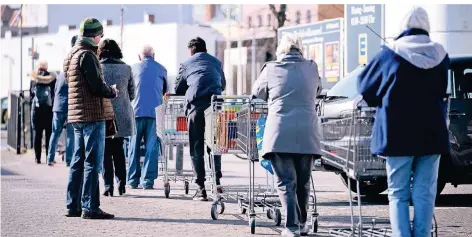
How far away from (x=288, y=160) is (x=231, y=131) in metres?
1.93

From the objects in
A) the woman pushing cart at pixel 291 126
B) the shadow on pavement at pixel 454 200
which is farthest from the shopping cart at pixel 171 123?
the woman pushing cart at pixel 291 126

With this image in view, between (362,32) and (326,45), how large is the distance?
4.73 meters

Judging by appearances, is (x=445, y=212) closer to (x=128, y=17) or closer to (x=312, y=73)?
(x=312, y=73)

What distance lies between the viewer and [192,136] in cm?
1316

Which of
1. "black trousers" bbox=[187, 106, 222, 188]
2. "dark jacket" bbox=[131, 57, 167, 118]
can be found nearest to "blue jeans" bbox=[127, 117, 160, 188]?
"dark jacket" bbox=[131, 57, 167, 118]

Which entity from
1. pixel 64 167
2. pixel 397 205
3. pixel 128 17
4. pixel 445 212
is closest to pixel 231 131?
pixel 445 212

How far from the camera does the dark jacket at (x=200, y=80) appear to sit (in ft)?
43.1

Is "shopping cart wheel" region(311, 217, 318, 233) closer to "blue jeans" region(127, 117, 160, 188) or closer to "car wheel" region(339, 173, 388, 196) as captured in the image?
"car wheel" region(339, 173, 388, 196)

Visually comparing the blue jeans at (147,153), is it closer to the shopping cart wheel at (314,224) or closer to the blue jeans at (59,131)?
the shopping cart wheel at (314,224)

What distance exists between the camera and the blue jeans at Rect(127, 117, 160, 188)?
1523cm

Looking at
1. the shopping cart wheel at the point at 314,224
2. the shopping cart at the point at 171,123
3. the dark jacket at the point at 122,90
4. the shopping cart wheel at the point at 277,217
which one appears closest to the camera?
the shopping cart wheel at the point at 314,224

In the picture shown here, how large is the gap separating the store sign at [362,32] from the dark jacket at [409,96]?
22.4 metres

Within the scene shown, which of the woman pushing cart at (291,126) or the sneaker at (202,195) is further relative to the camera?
Result: the sneaker at (202,195)

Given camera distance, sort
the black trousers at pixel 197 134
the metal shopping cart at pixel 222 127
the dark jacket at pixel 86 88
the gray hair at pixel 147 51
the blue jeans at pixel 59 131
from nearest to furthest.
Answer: the dark jacket at pixel 86 88 → the metal shopping cart at pixel 222 127 → the black trousers at pixel 197 134 → the gray hair at pixel 147 51 → the blue jeans at pixel 59 131
